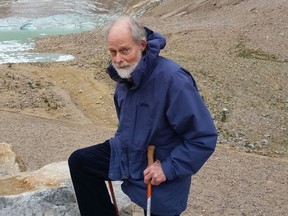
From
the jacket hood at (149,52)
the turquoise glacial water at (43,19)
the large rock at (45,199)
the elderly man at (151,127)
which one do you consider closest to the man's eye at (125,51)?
A: the elderly man at (151,127)

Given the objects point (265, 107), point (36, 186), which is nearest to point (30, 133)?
point (36, 186)

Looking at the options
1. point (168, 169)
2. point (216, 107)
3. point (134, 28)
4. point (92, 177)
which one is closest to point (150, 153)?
point (168, 169)

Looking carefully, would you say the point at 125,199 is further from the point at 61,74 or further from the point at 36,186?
the point at 61,74

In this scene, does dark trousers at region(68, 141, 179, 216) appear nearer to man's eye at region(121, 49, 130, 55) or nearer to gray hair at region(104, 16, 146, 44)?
man's eye at region(121, 49, 130, 55)

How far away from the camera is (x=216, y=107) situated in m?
11.3

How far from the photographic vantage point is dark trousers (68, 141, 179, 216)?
3336mm

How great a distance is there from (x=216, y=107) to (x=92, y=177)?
26.9ft

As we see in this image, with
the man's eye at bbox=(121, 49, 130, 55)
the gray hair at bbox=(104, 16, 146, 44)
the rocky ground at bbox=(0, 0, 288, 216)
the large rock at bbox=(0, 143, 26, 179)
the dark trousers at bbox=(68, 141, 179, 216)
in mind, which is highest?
the gray hair at bbox=(104, 16, 146, 44)

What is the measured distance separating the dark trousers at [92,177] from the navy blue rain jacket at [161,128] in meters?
0.09

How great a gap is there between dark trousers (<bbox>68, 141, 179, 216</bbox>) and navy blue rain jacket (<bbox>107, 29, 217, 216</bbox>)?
0.09 meters

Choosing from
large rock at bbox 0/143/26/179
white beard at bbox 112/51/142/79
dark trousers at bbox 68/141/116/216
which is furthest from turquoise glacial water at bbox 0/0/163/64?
white beard at bbox 112/51/142/79

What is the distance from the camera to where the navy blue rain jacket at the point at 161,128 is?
2967 mm

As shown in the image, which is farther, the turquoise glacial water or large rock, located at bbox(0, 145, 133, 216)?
the turquoise glacial water

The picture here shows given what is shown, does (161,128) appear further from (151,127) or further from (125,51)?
(125,51)
